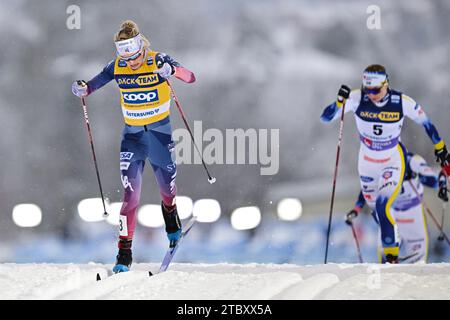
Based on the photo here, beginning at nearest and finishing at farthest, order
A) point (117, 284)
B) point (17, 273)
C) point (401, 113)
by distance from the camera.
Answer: point (117, 284)
point (17, 273)
point (401, 113)

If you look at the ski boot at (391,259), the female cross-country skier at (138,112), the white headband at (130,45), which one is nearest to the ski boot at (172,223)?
the female cross-country skier at (138,112)

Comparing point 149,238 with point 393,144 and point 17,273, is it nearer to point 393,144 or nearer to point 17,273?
point 17,273

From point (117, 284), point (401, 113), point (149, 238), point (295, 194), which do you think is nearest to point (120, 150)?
point (149, 238)

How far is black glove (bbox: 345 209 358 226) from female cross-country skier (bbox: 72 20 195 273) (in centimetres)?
124

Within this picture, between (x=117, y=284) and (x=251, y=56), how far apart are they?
71.0 inches

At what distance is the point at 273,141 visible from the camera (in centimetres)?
433

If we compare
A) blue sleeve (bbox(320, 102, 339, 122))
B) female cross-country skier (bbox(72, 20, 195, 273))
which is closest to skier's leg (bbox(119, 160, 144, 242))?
female cross-country skier (bbox(72, 20, 195, 273))

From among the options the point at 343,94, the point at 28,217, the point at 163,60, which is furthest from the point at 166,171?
the point at 343,94

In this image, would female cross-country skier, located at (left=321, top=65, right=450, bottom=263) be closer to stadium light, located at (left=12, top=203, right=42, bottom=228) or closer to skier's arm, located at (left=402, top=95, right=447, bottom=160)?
skier's arm, located at (left=402, top=95, right=447, bottom=160)

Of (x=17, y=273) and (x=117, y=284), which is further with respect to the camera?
(x=17, y=273)

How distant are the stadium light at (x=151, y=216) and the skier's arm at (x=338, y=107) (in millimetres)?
1311

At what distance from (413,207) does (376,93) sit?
2.78 feet

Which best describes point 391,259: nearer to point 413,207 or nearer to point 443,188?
point 413,207

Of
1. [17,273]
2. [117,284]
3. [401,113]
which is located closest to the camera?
[117,284]
